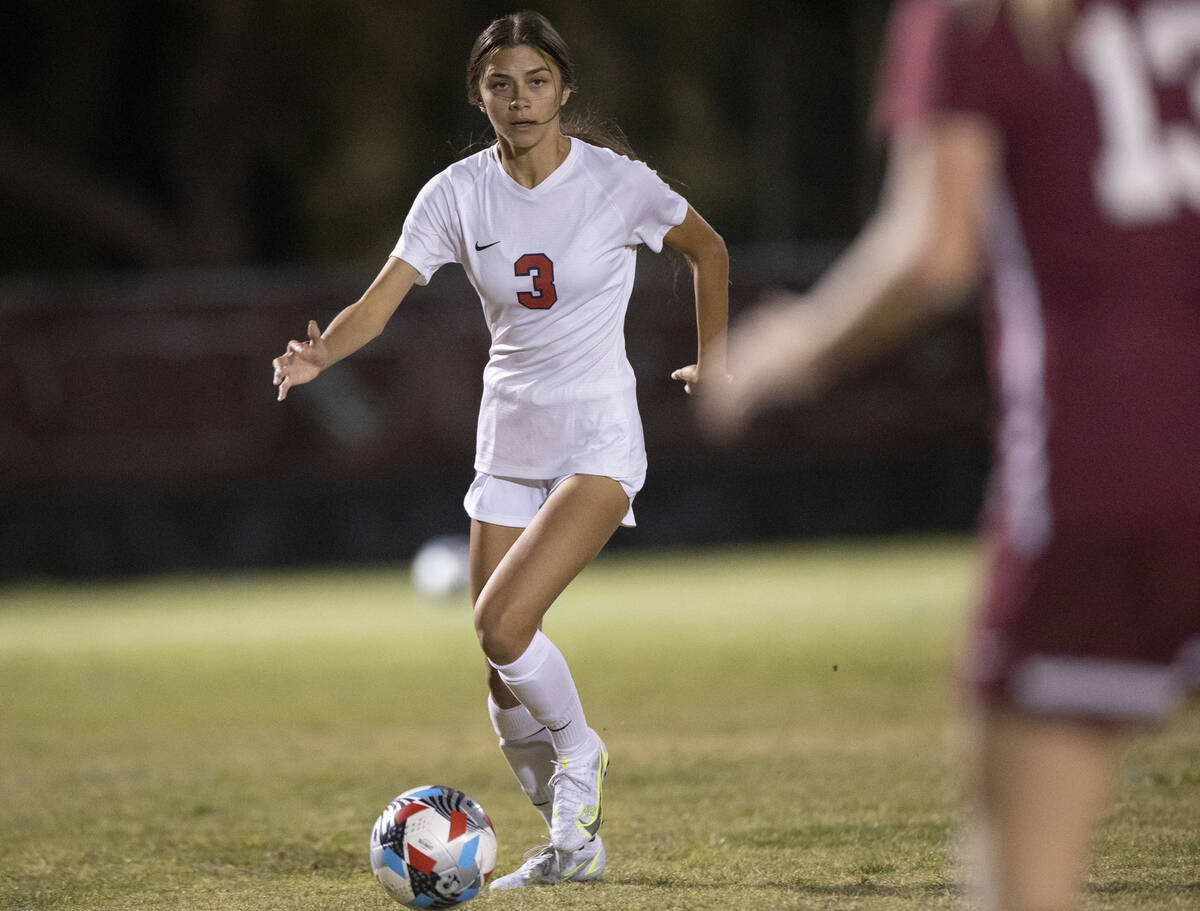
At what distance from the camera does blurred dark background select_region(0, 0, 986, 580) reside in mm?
22094

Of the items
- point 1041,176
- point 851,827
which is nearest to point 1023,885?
point 1041,176

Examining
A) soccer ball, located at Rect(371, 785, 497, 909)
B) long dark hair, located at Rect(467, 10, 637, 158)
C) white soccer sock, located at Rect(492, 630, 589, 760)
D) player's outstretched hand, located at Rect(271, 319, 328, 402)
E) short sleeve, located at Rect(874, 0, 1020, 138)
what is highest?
long dark hair, located at Rect(467, 10, 637, 158)

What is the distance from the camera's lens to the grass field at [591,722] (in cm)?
576

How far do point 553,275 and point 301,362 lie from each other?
883 mm

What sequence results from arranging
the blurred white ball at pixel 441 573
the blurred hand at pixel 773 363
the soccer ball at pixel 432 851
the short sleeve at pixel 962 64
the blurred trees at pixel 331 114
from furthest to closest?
the blurred trees at pixel 331 114 < the blurred white ball at pixel 441 573 < the soccer ball at pixel 432 851 < the blurred hand at pixel 773 363 < the short sleeve at pixel 962 64

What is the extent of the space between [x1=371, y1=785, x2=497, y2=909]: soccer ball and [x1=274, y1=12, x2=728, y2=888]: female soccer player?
28 cm

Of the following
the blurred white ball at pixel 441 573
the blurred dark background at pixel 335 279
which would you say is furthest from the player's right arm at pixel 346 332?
the blurred dark background at pixel 335 279

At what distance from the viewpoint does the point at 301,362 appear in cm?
517

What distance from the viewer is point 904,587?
1730 cm

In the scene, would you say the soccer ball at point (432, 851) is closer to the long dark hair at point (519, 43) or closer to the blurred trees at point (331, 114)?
the long dark hair at point (519, 43)

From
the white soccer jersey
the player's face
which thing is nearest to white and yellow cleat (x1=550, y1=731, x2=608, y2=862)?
the white soccer jersey

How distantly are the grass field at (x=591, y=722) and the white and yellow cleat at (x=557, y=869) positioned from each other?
0.11m

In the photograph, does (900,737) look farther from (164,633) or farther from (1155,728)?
(164,633)

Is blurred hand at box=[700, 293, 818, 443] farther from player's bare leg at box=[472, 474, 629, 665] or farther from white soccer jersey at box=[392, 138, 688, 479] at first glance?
white soccer jersey at box=[392, 138, 688, 479]
